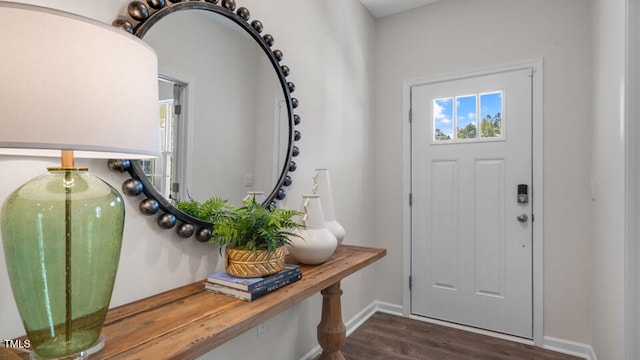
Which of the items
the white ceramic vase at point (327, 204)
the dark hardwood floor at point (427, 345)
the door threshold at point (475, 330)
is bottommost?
the dark hardwood floor at point (427, 345)

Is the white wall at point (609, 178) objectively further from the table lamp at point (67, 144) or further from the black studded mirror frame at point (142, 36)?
the table lamp at point (67, 144)

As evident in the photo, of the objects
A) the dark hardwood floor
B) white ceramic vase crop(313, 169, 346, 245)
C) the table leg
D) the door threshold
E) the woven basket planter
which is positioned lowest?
the dark hardwood floor

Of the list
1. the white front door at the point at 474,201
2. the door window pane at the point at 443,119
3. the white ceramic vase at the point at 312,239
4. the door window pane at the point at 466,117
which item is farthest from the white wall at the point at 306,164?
the door window pane at the point at 466,117

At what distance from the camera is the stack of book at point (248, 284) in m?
1.14

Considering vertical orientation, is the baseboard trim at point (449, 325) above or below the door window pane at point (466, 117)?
below

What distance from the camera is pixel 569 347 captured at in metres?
2.34

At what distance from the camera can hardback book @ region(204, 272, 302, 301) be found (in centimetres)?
114

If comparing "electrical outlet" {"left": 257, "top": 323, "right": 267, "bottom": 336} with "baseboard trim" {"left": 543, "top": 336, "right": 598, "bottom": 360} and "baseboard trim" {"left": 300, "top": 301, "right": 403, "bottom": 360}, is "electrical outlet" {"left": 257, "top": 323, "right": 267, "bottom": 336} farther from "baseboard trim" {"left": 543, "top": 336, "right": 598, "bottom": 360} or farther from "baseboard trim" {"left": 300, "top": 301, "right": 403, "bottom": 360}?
"baseboard trim" {"left": 543, "top": 336, "right": 598, "bottom": 360}

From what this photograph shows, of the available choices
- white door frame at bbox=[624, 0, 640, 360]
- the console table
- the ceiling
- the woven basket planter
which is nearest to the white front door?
the ceiling

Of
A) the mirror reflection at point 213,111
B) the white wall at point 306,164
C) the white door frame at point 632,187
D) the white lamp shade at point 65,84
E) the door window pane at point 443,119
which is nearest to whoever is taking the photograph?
the white lamp shade at point 65,84

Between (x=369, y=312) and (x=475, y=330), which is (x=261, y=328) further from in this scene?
(x=475, y=330)

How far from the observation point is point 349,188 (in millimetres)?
2691

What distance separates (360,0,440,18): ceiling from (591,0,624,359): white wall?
1.21 meters

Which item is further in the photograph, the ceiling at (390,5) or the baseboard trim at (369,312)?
the ceiling at (390,5)
